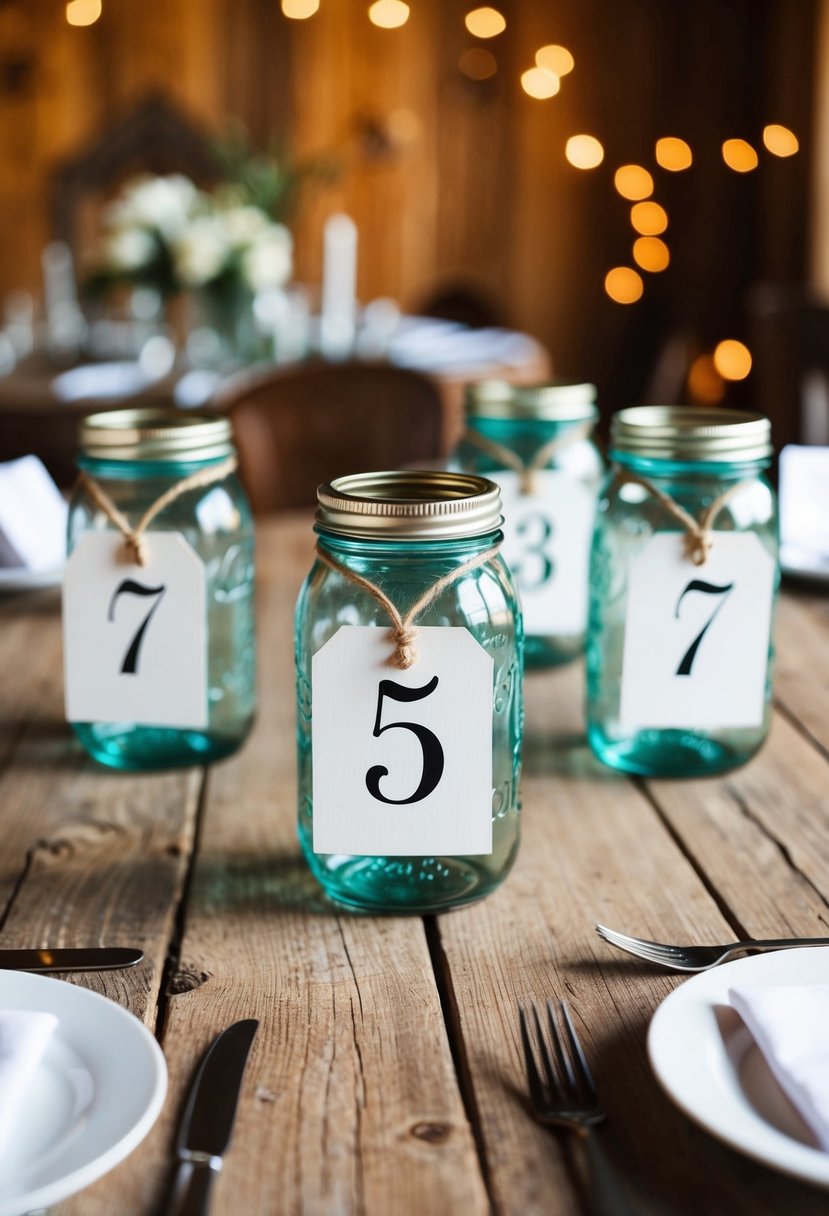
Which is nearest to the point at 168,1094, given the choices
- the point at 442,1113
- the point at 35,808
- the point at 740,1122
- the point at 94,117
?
the point at 442,1113

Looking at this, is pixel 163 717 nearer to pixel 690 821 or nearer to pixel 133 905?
pixel 133 905

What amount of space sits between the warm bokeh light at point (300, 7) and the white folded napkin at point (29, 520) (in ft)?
14.1

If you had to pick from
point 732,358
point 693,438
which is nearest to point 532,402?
point 693,438

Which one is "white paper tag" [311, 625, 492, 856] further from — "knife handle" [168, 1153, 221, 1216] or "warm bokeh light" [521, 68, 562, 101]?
"warm bokeh light" [521, 68, 562, 101]

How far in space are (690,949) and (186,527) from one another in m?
0.45

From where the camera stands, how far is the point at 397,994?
62 cm

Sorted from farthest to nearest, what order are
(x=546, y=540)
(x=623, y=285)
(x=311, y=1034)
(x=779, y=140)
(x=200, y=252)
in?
(x=623, y=285), (x=779, y=140), (x=200, y=252), (x=546, y=540), (x=311, y=1034)

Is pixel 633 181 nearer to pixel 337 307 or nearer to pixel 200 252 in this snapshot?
pixel 337 307

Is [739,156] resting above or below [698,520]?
above

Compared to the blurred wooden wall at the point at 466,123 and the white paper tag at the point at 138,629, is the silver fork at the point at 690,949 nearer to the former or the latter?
the white paper tag at the point at 138,629

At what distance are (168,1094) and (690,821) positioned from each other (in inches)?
16.1

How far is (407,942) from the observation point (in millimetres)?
674

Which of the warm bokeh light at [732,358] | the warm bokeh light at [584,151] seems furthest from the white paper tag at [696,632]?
the warm bokeh light at [584,151]

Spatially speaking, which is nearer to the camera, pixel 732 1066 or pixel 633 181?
pixel 732 1066
